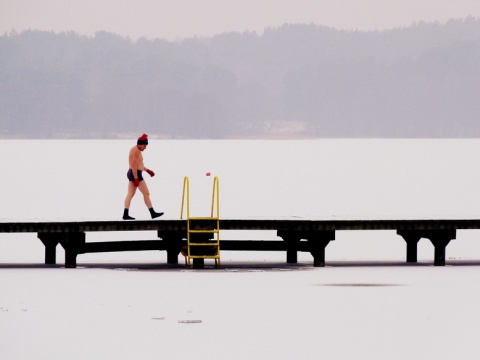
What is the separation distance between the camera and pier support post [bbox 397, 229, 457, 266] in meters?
25.4

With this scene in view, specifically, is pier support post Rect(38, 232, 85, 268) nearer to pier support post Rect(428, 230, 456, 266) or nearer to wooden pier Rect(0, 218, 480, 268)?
wooden pier Rect(0, 218, 480, 268)

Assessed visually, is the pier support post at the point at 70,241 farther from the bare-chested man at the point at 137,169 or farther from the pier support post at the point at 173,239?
the pier support post at the point at 173,239

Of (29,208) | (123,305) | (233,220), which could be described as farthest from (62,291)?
(29,208)

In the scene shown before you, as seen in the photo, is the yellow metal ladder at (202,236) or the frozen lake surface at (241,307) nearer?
the frozen lake surface at (241,307)

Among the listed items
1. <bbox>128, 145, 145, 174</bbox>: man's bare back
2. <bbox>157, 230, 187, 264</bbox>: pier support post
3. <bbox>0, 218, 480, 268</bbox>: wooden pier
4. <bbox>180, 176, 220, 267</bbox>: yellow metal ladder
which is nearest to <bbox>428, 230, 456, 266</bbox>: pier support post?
<bbox>0, 218, 480, 268</bbox>: wooden pier

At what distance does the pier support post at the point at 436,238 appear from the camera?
25438 millimetres

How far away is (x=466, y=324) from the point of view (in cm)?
1827

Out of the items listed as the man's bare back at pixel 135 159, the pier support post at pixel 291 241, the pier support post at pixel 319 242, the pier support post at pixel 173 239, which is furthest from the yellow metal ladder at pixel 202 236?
the pier support post at pixel 319 242

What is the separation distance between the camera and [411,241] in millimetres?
26906

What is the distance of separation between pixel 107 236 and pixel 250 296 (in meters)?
16.1

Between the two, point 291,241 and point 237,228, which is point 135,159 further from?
point 291,241

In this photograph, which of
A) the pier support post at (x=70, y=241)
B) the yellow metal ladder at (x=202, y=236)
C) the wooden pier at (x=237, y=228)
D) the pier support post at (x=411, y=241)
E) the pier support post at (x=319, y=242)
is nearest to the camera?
the wooden pier at (x=237, y=228)

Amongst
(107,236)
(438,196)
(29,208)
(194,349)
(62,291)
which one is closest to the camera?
(194,349)

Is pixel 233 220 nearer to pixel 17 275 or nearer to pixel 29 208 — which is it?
pixel 17 275
